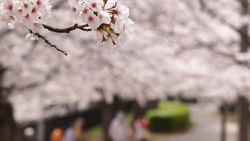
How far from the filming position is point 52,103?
615 inches

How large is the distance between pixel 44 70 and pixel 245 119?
6045mm

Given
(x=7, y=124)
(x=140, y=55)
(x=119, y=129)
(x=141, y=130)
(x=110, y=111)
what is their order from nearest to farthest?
1. (x=7, y=124)
2. (x=140, y=55)
3. (x=119, y=129)
4. (x=141, y=130)
5. (x=110, y=111)

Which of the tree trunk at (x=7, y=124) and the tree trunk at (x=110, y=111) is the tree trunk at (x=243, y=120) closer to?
the tree trunk at (x=110, y=111)

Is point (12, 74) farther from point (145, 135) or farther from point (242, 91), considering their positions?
point (242, 91)

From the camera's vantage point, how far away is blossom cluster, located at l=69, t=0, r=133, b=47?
A: 1.55 metres

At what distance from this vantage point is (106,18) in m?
1.57

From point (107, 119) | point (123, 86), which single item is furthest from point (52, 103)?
point (123, 86)

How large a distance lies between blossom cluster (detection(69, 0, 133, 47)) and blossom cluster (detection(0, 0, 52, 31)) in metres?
0.17

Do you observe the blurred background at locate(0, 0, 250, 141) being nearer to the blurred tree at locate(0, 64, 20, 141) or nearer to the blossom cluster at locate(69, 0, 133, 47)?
the blurred tree at locate(0, 64, 20, 141)

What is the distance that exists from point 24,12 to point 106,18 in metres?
0.43

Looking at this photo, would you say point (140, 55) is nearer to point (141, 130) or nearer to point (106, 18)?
point (141, 130)

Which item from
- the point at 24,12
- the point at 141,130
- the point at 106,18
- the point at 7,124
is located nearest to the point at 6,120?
the point at 7,124

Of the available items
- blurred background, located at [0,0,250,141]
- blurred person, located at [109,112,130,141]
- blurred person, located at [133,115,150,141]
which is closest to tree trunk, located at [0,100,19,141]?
blurred background, located at [0,0,250,141]

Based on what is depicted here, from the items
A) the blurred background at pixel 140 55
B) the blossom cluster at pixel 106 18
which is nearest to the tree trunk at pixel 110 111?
the blurred background at pixel 140 55
